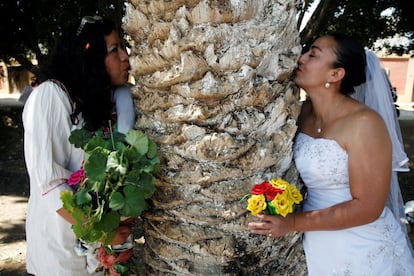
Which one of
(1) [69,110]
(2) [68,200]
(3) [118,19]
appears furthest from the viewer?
(3) [118,19]

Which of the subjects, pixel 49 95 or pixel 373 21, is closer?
pixel 49 95

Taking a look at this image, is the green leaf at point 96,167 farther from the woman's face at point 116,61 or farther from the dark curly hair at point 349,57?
the dark curly hair at point 349,57

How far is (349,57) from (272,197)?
96 cm

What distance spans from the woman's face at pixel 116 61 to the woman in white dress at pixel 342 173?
3.16ft

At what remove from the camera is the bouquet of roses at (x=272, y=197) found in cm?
155

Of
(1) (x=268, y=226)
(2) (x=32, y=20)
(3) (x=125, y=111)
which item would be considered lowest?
(1) (x=268, y=226)

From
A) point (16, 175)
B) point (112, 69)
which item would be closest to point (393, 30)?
point (112, 69)

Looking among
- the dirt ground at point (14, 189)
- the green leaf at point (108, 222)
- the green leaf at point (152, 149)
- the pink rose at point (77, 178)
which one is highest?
the green leaf at point (152, 149)

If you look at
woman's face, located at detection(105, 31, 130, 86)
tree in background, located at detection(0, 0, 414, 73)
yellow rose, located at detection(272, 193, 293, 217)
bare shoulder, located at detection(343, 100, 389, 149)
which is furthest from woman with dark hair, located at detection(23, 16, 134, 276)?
tree in background, located at detection(0, 0, 414, 73)

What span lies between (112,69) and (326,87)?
119cm

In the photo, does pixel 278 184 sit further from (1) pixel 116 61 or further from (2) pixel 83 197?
(1) pixel 116 61

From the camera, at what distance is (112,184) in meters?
1.58

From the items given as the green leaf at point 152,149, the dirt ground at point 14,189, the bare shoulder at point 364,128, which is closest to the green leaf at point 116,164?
the green leaf at point 152,149

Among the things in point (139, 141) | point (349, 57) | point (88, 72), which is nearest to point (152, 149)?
point (139, 141)
